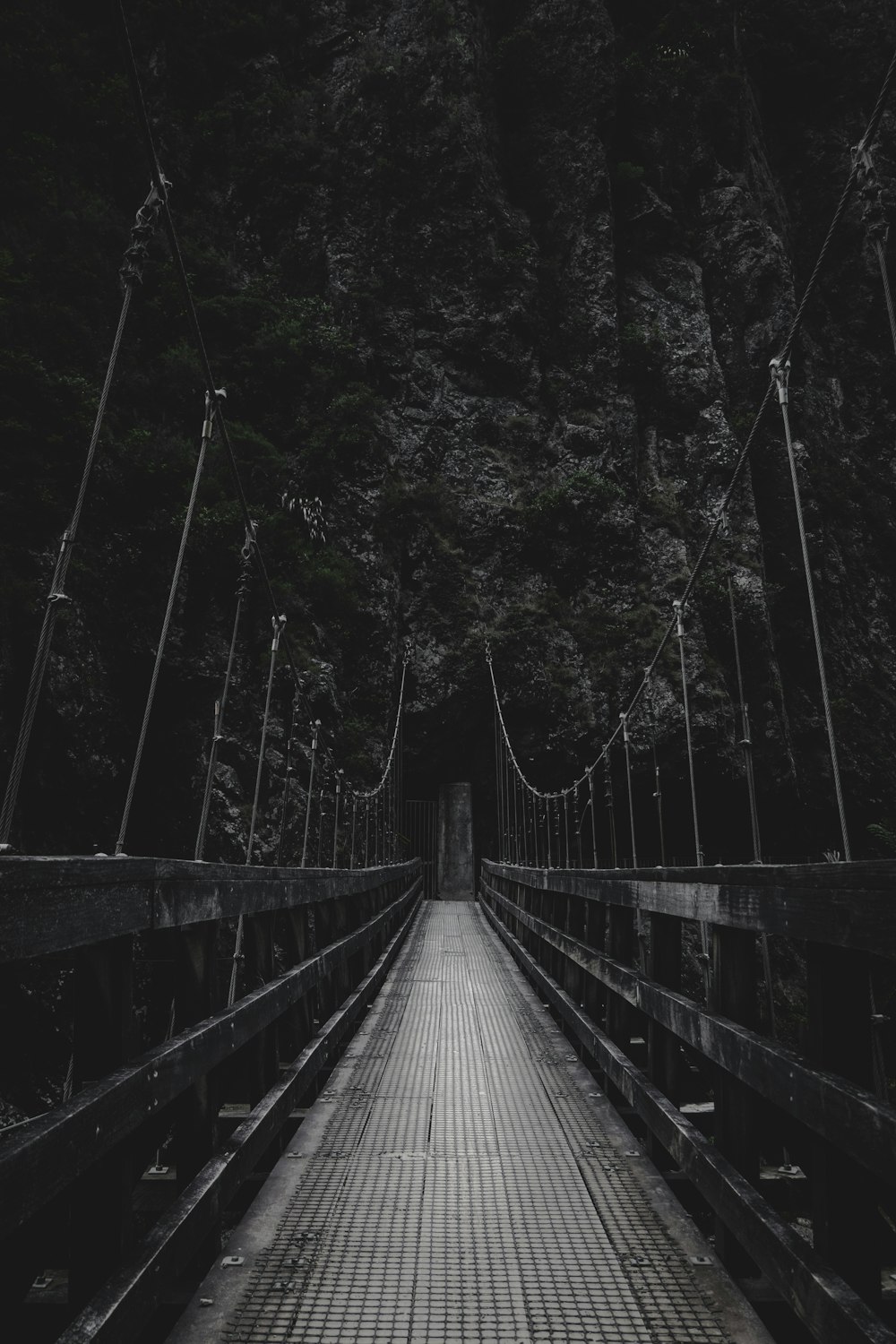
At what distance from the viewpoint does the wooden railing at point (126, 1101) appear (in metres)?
0.92

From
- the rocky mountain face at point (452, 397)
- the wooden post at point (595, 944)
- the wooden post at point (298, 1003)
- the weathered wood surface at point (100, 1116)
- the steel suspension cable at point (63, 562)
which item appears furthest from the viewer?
the rocky mountain face at point (452, 397)

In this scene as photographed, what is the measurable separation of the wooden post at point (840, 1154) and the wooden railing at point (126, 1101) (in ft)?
3.00

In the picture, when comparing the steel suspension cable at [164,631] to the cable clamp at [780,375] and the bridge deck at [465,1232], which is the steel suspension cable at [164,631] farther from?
the cable clamp at [780,375]

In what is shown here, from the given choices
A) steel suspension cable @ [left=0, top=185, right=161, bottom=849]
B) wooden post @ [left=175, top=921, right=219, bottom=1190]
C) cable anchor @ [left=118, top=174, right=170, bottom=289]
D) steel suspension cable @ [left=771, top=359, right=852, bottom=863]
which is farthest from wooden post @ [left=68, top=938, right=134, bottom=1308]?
cable anchor @ [left=118, top=174, right=170, bottom=289]

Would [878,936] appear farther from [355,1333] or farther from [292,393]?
[292,393]

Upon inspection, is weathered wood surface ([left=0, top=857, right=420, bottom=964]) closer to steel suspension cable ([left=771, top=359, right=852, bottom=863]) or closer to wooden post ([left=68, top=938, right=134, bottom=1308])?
wooden post ([left=68, top=938, right=134, bottom=1308])

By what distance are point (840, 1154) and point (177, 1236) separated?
96 cm

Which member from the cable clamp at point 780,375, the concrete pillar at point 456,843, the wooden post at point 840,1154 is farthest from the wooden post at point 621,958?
the concrete pillar at point 456,843

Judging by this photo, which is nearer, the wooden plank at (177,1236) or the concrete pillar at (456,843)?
the wooden plank at (177,1236)

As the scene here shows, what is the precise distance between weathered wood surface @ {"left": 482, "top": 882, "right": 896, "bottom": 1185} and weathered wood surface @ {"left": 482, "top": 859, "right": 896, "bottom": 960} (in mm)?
168

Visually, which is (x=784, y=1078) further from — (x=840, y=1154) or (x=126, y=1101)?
(x=126, y=1101)

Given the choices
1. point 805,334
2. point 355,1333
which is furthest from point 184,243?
point 355,1333

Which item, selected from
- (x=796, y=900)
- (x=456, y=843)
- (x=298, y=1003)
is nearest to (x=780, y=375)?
(x=796, y=900)

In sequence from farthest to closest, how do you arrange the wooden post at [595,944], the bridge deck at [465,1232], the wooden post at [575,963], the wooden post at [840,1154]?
the wooden post at [575,963] → the wooden post at [595,944] → the bridge deck at [465,1232] → the wooden post at [840,1154]
